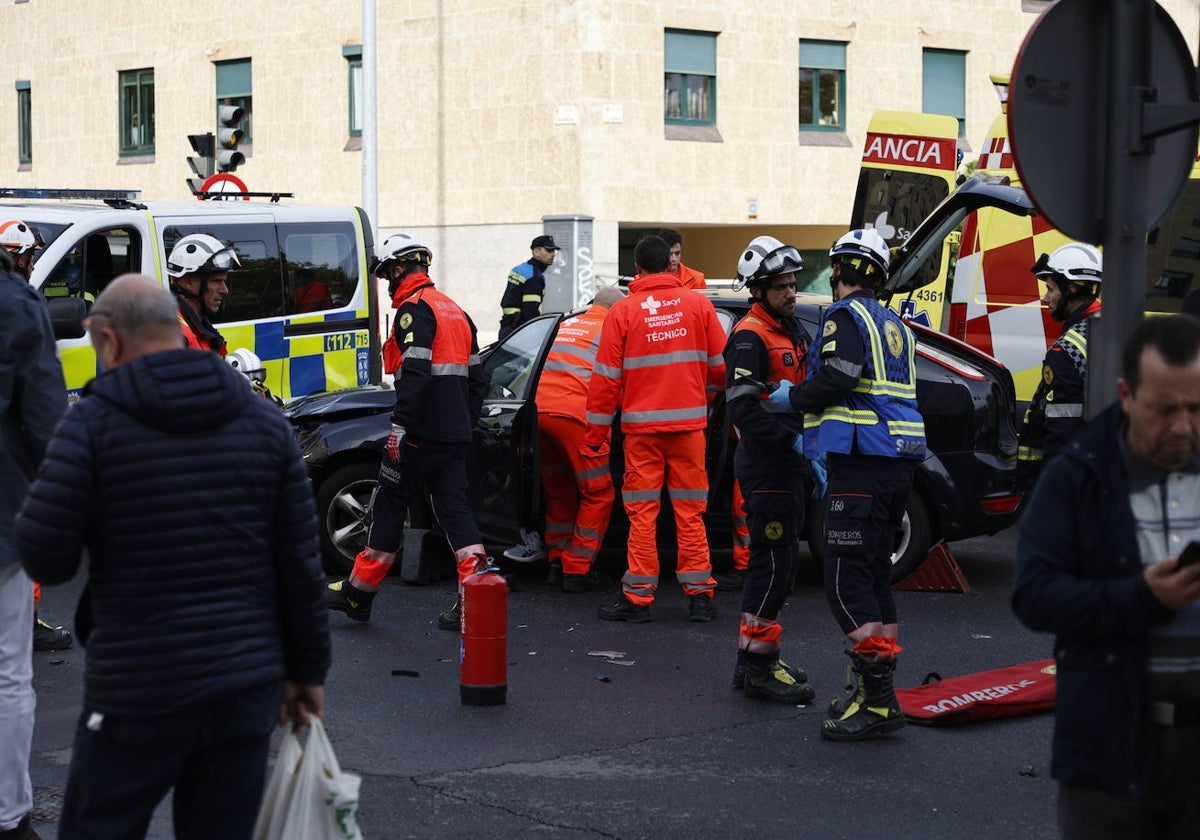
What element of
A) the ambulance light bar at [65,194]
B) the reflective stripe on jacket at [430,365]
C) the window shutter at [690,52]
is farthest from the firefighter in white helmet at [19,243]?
the window shutter at [690,52]

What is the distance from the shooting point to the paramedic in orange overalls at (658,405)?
834 centimetres

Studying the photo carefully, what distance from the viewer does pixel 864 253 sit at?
649 centimetres

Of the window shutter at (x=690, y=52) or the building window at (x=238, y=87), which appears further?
the building window at (x=238, y=87)

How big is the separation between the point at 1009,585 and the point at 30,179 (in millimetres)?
31342

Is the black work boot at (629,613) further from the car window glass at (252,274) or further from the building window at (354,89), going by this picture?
the building window at (354,89)

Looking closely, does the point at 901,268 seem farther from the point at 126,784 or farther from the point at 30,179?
the point at 30,179

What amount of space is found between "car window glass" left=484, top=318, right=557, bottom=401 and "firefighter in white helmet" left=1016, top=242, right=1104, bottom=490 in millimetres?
2989

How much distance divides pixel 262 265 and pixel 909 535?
639 centimetres

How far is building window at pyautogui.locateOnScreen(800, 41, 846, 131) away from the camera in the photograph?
30.2 metres

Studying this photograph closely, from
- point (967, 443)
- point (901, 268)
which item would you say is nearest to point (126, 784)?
point (967, 443)

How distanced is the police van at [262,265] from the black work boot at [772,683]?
20.2ft

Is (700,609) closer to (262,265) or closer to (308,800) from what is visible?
(308,800)

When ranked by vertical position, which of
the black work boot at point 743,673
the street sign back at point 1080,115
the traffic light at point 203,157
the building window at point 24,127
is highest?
the building window at point 24,127

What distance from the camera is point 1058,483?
326cm
